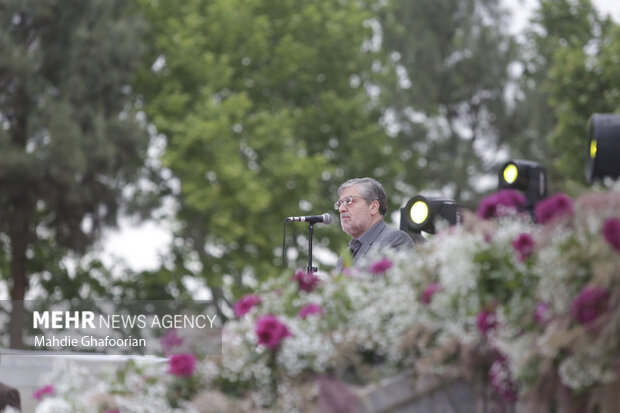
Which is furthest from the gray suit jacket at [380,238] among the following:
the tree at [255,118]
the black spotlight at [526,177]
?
the tree at [255,118]

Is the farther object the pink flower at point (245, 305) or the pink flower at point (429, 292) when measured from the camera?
the pink flower at point (245, 305)

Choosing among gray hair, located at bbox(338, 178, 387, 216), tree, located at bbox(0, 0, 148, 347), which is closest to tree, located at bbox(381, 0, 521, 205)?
tree, located at bbox(0, 0, 148, 347)

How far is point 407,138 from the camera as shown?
27672 millimetres

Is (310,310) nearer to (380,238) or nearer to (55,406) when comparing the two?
(55,406)

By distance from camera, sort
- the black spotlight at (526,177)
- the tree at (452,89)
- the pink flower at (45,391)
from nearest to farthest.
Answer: the pink flower at (45,391) → the black spotlight at (526,177) → the tree at (452,89)

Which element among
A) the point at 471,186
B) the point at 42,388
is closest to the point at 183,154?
the point at 471,186

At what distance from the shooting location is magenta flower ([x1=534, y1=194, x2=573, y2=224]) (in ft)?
8.98

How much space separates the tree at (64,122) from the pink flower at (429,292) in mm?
16451

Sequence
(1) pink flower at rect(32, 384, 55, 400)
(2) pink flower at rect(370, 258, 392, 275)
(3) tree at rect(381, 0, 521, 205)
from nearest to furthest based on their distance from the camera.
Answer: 1. (2) pink flower at rect(370, 258, 392, 275)
2. (1) pink flower at rect(32, 384, 55, 400)
3. (3) tree at rect(381, 0, 521, 205)

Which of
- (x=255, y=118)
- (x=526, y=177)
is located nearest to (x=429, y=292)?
(x=526, y=177)

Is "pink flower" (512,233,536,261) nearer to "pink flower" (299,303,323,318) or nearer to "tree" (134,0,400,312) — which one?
"pink flower" (299,303,323,318)

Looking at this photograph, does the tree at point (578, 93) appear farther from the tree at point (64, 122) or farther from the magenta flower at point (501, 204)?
the magenta flower at point (501, 204)

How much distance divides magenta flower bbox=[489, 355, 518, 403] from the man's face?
334cm

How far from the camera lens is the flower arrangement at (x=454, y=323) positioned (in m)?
2.63
